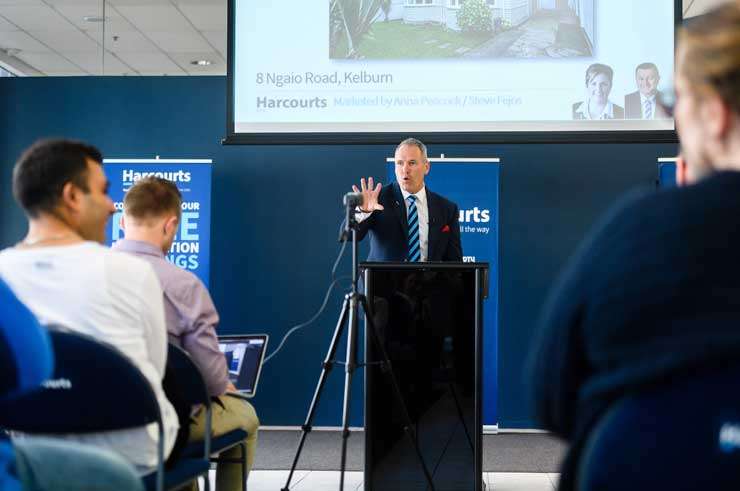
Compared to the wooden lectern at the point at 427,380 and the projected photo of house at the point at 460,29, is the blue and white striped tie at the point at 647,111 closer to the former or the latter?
the projected photo of house at the point at 460,29

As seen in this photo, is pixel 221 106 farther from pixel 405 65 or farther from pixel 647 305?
pixel 647 305

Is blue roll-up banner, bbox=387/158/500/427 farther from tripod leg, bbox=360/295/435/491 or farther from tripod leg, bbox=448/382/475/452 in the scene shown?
tripod leg, bbox=360/295/435/491

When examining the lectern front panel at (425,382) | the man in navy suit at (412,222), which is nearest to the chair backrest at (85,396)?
the lectern front panel at (425,382)

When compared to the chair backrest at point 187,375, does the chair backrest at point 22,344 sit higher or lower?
higher

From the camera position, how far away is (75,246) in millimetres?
2186

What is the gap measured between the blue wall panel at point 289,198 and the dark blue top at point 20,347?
4.67m

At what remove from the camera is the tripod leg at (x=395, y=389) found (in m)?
3.86

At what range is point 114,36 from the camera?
9211 mm

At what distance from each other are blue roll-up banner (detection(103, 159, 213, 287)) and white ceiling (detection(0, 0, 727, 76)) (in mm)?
2437

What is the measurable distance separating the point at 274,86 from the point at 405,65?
0.83 metres

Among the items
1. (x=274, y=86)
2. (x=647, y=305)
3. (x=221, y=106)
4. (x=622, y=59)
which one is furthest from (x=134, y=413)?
(x=221, y=106)

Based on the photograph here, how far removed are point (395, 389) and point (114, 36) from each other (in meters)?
6.62

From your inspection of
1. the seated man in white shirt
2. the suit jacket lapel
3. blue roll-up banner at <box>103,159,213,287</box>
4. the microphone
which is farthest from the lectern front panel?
blue roll-up banner at <box>103,159,213,287</box>

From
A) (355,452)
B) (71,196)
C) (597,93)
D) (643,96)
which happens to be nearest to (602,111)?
(597,93)
